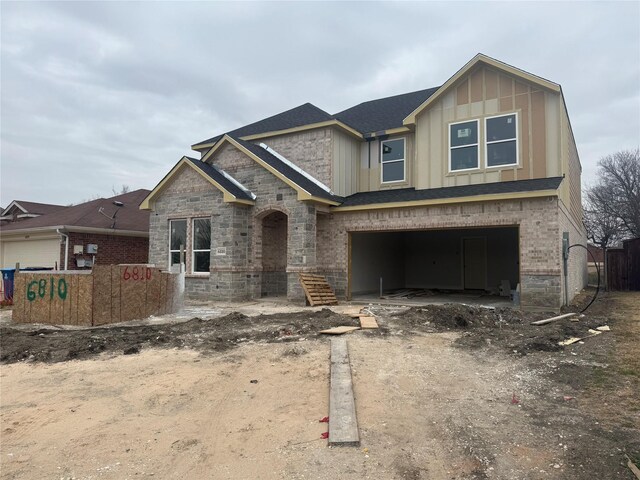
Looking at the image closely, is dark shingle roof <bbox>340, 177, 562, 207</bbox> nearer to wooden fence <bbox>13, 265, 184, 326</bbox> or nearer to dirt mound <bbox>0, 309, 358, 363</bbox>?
dirt mound <bbox>0, 309, 358, 363</bbox>

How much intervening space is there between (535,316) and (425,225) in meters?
4.11

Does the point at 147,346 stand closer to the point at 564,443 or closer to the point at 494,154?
the point at 564,443

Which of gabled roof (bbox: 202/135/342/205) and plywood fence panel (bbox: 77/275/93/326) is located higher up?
gabled roof (bbox: 202/135/342/205)

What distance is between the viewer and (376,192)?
654 inches

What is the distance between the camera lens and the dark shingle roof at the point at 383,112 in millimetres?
17516

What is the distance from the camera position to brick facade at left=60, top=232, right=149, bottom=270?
19.5 metres

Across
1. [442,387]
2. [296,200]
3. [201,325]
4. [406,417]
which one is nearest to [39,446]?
[406,417]

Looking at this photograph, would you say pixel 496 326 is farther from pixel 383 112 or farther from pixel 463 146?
pixel 383 112

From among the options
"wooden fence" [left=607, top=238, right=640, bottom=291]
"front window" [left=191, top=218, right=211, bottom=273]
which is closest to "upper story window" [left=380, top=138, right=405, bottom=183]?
Result: "front window" [left=191, top=218, right=211, bottom=273]

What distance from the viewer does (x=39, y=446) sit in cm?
418

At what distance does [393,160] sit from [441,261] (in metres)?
5.91

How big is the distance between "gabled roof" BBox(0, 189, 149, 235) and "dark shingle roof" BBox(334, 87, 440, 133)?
11.0m

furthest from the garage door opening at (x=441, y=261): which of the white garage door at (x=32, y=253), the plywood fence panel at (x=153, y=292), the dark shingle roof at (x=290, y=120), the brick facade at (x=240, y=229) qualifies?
the white garage door at (x=32, y=253)

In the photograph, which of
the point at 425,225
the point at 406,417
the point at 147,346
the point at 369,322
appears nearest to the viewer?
the point at 406,417
